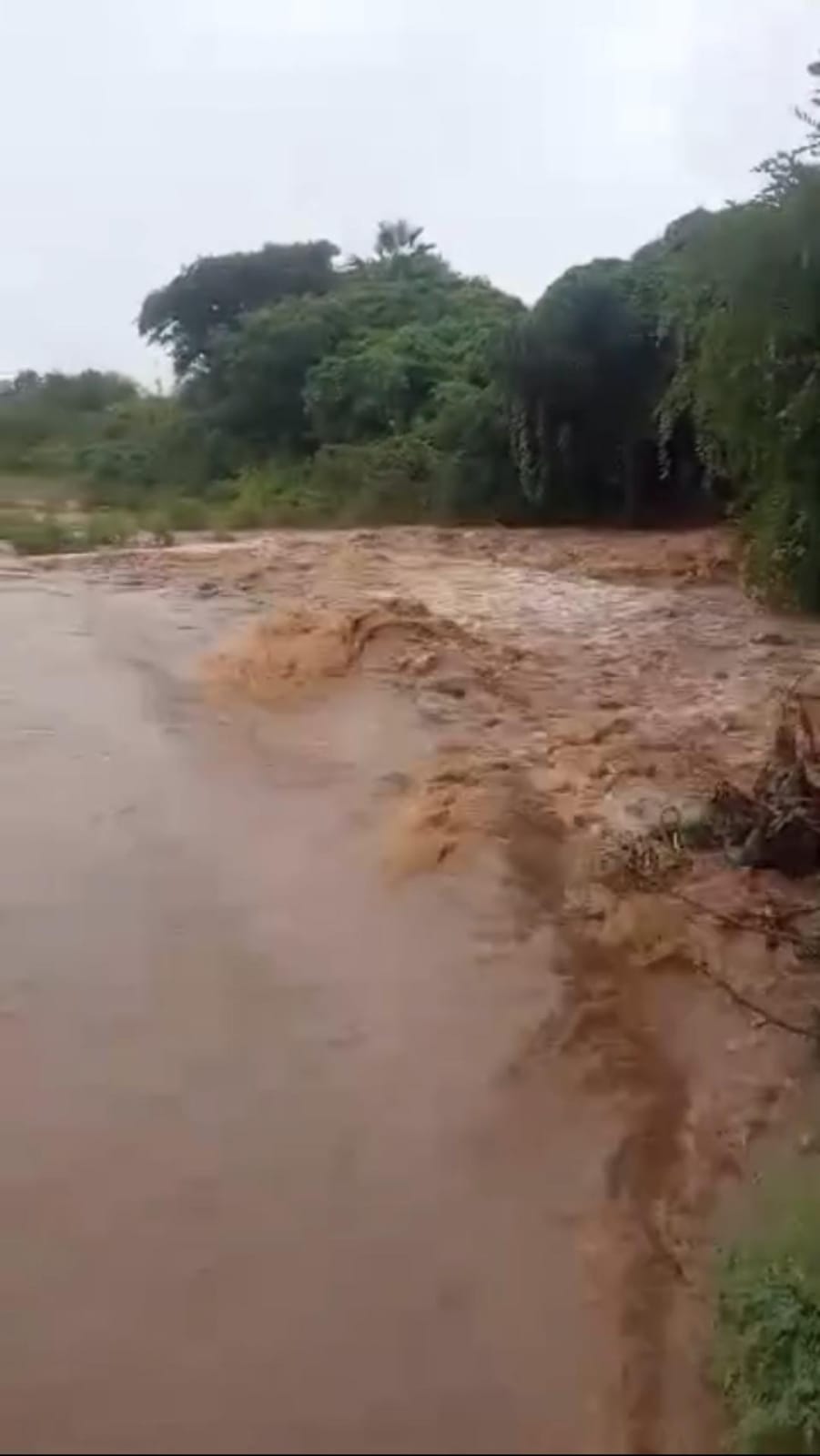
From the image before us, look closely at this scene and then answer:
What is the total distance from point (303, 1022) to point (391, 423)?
20643 mm

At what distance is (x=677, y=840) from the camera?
7.03 metres

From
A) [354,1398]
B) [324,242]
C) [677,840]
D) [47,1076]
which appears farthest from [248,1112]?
[324,242]

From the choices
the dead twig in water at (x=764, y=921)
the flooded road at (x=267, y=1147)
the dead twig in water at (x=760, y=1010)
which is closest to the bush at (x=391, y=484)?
the flooded road at (x=267, y=1147)

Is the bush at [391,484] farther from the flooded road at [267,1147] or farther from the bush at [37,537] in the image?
the flooded road at [267,1147]

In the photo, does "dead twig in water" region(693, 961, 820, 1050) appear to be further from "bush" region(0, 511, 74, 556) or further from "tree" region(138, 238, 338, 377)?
"tree" region(138, 238, 338, 377)

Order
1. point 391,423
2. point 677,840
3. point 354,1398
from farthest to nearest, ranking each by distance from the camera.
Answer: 1. point 391,423
2. point 677,840
3. point 354,1398

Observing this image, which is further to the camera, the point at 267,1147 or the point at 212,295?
the point at 212,295

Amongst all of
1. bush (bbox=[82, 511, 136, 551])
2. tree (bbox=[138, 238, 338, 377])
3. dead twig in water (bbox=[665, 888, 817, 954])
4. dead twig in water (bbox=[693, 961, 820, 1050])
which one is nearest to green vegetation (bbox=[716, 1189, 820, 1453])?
dead twig in water (bbox=[693, 961, 820, 1050])

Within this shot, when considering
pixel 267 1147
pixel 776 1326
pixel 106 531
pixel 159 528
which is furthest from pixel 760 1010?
pixel 159 528

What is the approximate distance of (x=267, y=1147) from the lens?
14.7 ft

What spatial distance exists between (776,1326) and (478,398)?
65.7 ft

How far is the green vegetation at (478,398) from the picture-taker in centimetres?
1179

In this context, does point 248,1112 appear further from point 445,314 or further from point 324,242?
point 324,242

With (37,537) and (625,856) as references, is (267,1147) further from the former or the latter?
(37,537)
